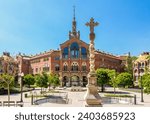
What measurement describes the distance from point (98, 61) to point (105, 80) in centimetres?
3388

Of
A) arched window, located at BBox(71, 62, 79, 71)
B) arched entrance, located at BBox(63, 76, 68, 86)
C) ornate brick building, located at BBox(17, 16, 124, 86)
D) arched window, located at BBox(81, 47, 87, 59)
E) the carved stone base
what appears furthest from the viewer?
arched window, located at BBox(81, 47, 87, 59)

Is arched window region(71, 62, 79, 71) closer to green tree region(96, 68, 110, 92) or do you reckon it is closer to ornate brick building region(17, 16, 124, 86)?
ornate brick building region(17, 16, 124, 86)

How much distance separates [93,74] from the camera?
59.0 ft

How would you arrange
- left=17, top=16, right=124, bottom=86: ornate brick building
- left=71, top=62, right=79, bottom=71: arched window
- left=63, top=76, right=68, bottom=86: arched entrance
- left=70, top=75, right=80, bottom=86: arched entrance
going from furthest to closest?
1. left=71, top=62, right=79, bottom=71: arched window
2. left=17, top=16, right=124, bottom=86: ornate brick building
3. left=70, top=75, right=80, bottom=86: arched entrance
4. left=63, top=76, right=68, bottom=86: arched entrance

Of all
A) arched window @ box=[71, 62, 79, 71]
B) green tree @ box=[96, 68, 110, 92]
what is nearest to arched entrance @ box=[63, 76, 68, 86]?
arched window @ box=[71, 62, 79, 71]

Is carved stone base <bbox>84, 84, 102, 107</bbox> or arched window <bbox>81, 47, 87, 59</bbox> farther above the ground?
arched window <bbox>81, 47, 87, 59</bbox>

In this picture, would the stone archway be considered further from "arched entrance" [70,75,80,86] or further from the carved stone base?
the carved stone base

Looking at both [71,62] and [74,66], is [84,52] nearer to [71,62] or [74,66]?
[71,62]

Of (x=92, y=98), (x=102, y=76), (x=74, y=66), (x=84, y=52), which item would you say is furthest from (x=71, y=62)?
(x=92, y=98)

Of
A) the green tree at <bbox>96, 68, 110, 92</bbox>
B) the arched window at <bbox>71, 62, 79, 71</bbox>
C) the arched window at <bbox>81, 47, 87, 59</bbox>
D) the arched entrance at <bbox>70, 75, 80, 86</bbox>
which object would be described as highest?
the arched window at <bbox>81, 47, 87, 59</bbox>

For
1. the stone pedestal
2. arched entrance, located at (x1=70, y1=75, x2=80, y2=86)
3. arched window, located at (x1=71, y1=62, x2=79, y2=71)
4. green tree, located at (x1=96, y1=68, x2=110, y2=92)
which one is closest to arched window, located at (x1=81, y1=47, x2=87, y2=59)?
arched window, located at (x1=71, y1=62, x2=79, y2=71)

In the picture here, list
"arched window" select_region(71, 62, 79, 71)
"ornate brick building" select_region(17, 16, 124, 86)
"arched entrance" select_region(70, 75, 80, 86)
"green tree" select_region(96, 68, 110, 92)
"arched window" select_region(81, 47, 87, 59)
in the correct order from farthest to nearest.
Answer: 1. "arched window" select_region(81, 47, 87, 59)
2. "arched window" select_region(71, 62, 79, 71)
3. "ornate brick building" select_region(17, 16, 124, 86)
4. "arched entrance" select_region(70, 75, 80, 86)
5. "green tree" select_region(96, 68, 110, 92)

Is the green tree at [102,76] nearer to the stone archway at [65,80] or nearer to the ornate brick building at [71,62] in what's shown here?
the ornate brick building at [71,62]

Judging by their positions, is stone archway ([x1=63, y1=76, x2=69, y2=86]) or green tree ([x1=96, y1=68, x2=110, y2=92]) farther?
stone archway ([x1=63, y1=76, x2=69, y2=86])
